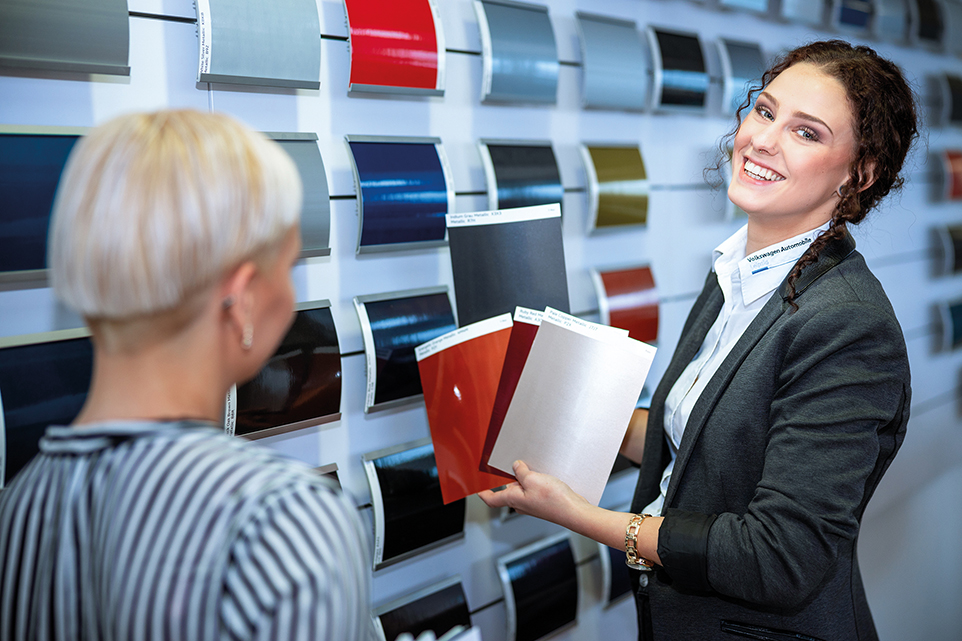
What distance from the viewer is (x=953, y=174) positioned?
3586mm

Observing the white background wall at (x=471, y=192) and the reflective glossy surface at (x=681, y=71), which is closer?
the white background wall at (x=471, y=192)

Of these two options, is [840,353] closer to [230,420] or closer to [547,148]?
[547,148]

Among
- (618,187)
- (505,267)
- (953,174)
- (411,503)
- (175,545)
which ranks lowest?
(411,503)

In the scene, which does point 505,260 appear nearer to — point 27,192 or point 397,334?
point 397,334

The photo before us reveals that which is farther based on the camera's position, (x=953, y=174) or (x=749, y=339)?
(x=953, y=174)

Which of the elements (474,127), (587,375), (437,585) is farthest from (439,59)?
(437,585)

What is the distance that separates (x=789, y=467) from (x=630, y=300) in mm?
1062

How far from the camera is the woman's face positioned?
1.38 m

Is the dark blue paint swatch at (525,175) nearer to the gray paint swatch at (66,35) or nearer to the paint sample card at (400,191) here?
the paint sample card at (400,191)

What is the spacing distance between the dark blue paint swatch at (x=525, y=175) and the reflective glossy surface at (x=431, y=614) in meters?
1.03

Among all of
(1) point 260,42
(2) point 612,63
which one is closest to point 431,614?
(1) point 260,42

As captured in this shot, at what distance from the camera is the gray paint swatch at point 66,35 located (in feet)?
3.84

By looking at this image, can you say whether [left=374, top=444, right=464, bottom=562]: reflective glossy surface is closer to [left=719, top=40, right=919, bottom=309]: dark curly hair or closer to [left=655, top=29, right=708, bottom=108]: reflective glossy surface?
[left=719, top=40, right=919, bottom=309]: dark curly hair

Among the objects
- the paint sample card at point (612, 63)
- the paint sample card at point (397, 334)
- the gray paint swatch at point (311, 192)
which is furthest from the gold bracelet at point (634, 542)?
the paint sample card at point (612, 63)
